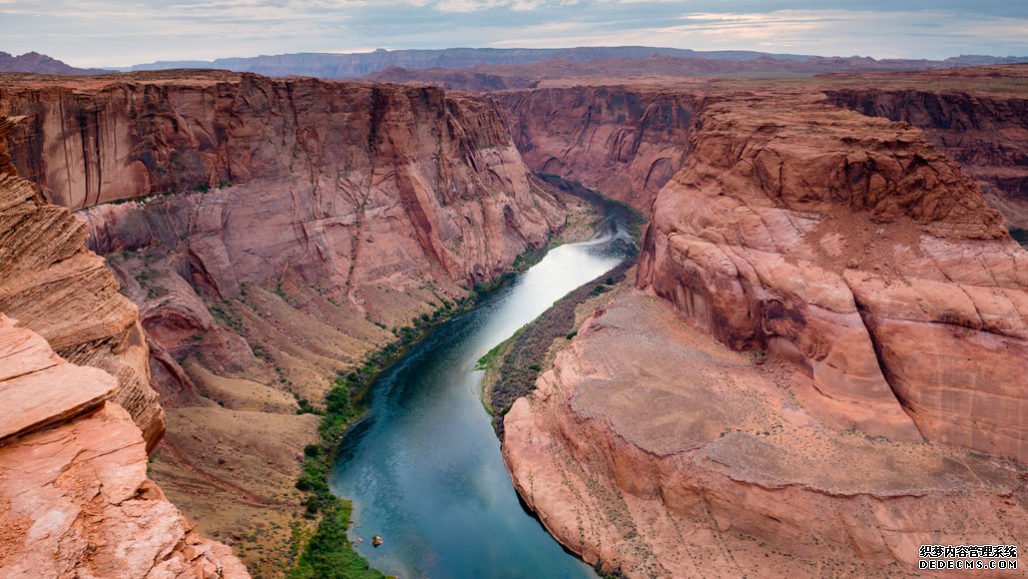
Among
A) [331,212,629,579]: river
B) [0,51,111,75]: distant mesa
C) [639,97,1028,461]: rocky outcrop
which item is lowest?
[331,212,629,579]: river

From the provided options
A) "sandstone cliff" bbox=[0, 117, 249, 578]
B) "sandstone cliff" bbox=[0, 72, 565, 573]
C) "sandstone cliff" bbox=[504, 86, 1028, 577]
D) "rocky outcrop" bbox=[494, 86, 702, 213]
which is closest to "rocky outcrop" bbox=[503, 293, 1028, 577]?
"sandstone cliff" bbox=[504, 86, 1028, 577]

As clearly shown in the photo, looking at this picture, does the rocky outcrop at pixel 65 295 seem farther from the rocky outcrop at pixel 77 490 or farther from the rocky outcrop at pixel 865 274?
the rocky outcrop at pixel 865 274

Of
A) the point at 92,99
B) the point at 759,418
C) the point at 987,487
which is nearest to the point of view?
the point at 987,487

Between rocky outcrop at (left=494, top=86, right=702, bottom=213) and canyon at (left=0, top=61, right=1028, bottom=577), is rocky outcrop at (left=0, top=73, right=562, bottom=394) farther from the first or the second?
rocky outcrop at (left=494, top=86, right=702, bottom=213)

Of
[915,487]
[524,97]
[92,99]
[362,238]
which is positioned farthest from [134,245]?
[524,97]

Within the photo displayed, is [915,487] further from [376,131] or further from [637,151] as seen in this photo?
[637,151]

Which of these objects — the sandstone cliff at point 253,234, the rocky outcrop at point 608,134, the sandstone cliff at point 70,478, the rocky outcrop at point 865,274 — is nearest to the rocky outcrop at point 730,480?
the rocky outcrop at point 865,274
